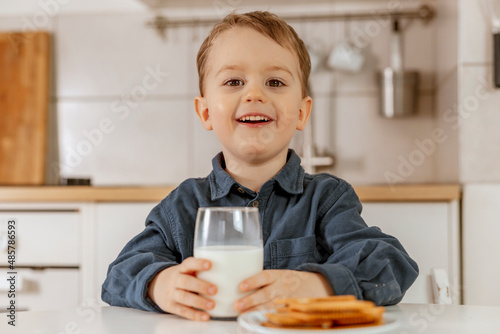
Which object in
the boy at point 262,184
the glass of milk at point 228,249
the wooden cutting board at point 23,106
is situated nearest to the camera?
the glass of milk at point 228,249

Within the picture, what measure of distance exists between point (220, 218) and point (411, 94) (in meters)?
1.69

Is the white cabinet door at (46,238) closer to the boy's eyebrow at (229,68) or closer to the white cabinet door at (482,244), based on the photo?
the boy's eyebrow at (229,68)

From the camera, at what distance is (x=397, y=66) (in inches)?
86.0

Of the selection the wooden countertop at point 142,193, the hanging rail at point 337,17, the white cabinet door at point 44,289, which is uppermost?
the hanging rail at point 337,17

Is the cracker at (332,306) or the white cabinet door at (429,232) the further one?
the white cabinet door at (429,232)

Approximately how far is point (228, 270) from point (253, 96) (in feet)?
1.16

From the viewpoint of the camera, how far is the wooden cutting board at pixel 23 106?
7.38ft

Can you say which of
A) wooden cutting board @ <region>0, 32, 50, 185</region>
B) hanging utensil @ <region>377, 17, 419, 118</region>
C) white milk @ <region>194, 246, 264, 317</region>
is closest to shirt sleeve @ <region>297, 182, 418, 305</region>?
white milk @ <region>194, 246, 264, 317</region>

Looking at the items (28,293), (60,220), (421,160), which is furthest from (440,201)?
(28,293)

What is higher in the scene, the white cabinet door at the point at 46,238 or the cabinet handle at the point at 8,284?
the white cabinet door at the point at 46,238

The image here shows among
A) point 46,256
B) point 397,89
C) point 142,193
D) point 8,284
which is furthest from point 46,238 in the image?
point 397,89

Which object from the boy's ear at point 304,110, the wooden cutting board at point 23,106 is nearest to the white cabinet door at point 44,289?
the wooden cutting board at point 23,106

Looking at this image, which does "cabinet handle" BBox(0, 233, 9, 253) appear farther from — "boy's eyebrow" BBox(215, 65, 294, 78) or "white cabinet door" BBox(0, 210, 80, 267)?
"boy's eyebrow" BBox(215, 65, 294, 78)

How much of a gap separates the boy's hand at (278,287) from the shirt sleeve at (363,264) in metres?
0.02
